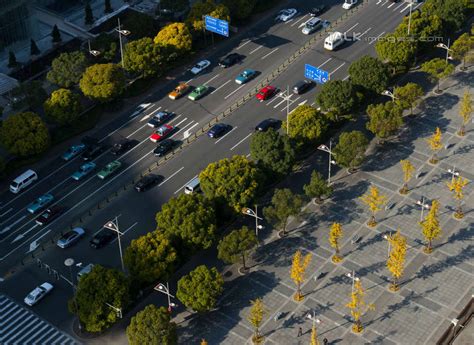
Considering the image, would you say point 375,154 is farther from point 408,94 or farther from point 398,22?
point 398,22

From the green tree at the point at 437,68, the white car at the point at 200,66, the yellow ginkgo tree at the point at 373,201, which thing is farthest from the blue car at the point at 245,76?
the yellow ginkgo tree at the point at 373,201

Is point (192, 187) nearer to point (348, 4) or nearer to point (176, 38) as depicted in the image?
point (176, 38)

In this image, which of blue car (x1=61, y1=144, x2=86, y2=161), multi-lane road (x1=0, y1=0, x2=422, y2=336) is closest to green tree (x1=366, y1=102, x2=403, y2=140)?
multi-lane road (x1=0, y1=0, x2=422, y2=336)

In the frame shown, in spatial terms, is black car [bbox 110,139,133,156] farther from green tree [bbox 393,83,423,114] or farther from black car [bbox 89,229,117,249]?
green tree [bbox 393,83,423,114]

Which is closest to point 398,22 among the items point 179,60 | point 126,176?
point 179,60

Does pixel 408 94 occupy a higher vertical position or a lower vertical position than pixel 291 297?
higher

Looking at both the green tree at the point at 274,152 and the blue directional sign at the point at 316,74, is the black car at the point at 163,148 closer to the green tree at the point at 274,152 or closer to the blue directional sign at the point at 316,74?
the green tree at the point at 274,152
